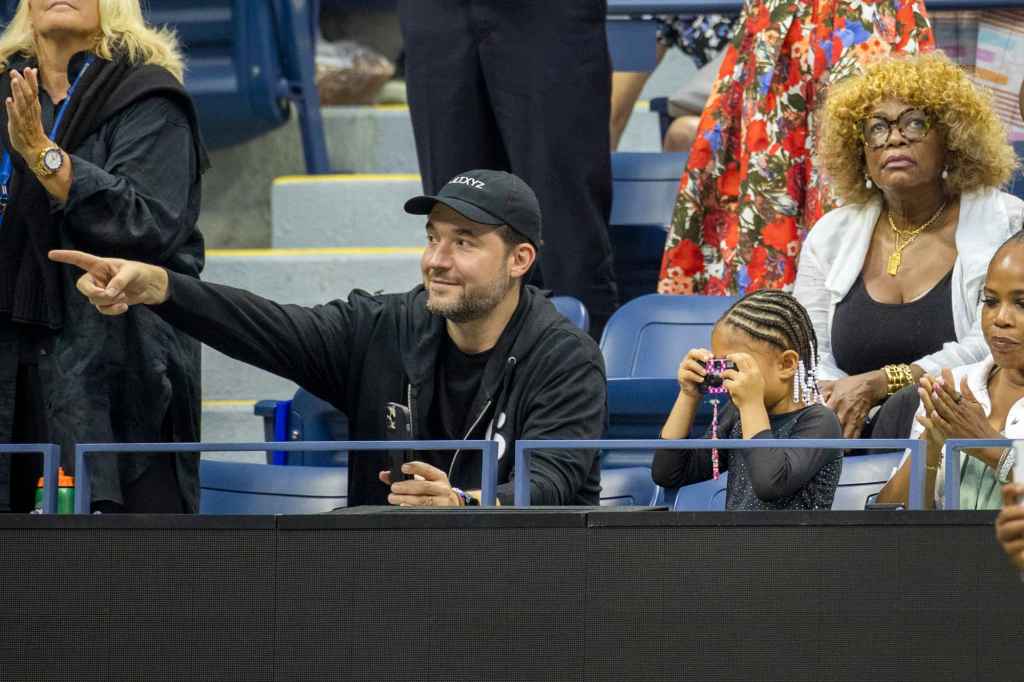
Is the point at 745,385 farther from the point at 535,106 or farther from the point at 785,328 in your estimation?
the point at 535,106

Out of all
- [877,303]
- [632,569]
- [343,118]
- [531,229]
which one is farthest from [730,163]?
[632,569]

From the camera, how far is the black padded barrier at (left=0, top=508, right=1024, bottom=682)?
8.68ft

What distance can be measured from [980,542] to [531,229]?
1.42 meters

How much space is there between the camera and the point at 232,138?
707cm

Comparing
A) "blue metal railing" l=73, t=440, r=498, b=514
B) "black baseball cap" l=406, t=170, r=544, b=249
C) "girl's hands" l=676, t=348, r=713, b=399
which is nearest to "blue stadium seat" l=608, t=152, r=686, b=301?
"black baseball cap" l=406, t=170, r=544, b=249

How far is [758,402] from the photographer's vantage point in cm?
345

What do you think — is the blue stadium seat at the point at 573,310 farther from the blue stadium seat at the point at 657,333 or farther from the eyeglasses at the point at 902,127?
the eyeglasses at the point at 902,127

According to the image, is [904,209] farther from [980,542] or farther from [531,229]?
[980,542]

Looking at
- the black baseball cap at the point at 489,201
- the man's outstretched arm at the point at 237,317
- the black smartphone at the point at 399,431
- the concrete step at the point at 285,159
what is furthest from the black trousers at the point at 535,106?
the concrete step at the point at 285,159

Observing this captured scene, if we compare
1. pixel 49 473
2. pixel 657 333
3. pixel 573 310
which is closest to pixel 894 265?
pixel 657 333

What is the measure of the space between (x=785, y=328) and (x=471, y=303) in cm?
58

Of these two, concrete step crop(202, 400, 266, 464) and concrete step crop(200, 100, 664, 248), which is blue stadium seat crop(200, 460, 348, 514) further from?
concrete step crop(200, 100, 664, 248)

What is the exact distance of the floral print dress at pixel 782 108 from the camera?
5008 millimetres

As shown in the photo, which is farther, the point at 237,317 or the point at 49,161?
the point at 49,161
